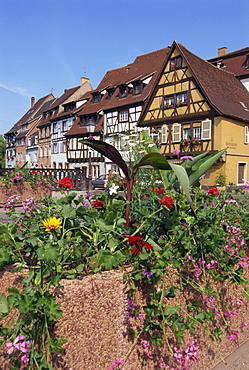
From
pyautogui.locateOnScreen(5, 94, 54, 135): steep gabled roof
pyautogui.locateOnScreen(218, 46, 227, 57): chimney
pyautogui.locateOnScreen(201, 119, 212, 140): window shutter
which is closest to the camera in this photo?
pyautogui.locateOnScreen(201, 119, 212, 140): window shutter

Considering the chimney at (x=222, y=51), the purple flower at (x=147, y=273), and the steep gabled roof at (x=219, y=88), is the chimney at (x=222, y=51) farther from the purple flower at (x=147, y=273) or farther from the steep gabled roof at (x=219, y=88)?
the purple flower at (x=147, y=273)

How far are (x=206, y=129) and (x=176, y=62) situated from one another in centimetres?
528

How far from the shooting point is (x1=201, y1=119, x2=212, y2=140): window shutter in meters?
22.4

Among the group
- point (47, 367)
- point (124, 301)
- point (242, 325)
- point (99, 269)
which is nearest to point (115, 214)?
point (99, 269)

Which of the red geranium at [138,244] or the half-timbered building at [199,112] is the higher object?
the half-timbered building at [199,112]

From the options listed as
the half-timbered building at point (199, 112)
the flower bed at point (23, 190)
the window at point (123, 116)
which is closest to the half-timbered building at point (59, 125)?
the window at point (123, 116)

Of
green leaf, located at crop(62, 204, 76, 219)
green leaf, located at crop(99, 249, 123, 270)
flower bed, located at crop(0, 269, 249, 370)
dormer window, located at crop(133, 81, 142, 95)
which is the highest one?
dormer window, located at crop(133, 81, 142, 95)

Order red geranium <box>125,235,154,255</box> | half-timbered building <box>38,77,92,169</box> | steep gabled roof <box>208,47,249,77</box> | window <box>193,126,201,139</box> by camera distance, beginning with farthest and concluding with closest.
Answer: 1. half-timbered building <box>38,77,92,169</box>
2. steep gabled roof <box>208,47,249,77</box>
3. window <box>193,126,201,139</box>
4. red geranium <box>125,235,154,255</box>

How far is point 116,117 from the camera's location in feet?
101

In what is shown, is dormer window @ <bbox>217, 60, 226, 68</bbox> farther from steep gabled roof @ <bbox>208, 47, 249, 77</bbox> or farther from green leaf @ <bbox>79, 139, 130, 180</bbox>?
green leaf @ <bbox>79, 139, 130, 180</bbox>

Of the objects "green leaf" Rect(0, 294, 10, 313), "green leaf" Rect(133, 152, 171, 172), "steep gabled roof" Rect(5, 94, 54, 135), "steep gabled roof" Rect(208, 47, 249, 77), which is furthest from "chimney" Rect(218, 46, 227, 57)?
"green leaf" Rect(0, 294, 10, 313)

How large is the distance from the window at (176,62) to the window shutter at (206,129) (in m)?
4.52

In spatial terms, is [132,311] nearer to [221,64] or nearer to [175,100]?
[175,100]

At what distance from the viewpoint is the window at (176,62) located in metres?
24.0
